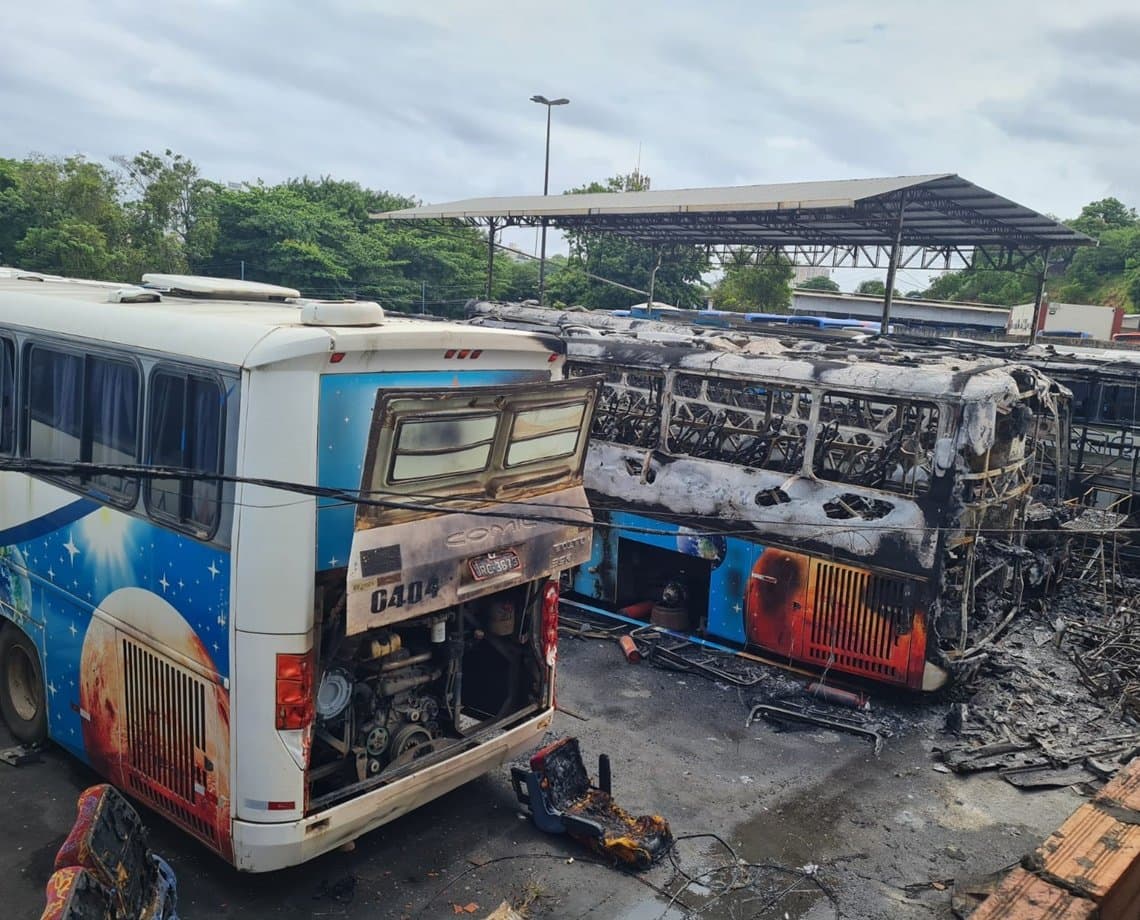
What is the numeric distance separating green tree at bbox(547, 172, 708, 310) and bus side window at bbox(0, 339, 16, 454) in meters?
29.5

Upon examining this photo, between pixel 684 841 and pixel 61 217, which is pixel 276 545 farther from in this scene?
pixel 61 217

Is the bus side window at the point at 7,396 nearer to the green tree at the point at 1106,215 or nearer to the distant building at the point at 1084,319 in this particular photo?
the distant building at the point at 1084,319

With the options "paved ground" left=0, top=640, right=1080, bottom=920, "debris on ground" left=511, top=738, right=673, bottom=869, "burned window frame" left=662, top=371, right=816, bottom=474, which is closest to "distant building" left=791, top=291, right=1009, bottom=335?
"burned window frame" left=662, top=371, right=816, bottom=474

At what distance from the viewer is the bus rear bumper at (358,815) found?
4.69 metres

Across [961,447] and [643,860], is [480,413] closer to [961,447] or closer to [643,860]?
[643,860]

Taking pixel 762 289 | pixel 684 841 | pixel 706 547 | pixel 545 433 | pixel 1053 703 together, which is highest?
pixel 762 289

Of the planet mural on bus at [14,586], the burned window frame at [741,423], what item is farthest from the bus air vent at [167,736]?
the burned window frame at [741,423]

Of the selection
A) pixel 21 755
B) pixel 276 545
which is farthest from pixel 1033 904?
pixel 21 755

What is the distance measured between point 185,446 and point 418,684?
2046 millimetres

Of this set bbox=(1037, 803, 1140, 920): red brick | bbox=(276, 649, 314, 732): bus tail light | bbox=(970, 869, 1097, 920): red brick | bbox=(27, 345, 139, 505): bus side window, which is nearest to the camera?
bbox=(970, 869, 1097, 920): red brick

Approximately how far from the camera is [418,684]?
18.9ft

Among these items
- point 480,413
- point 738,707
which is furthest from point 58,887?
point 738,707

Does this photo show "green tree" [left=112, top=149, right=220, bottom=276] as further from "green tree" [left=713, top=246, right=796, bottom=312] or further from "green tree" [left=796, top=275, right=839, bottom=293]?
"green tree" [left=796, top=275, right=839, bottom=293]

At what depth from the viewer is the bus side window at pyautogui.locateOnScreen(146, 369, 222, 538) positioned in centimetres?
461
